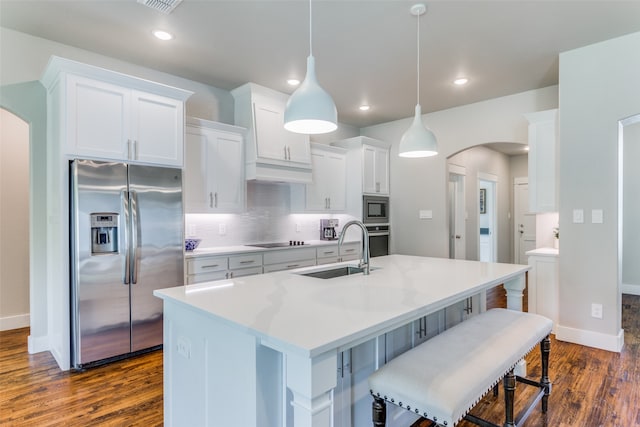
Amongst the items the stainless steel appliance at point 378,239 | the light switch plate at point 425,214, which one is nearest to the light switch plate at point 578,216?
the light switch plate at point 425,214

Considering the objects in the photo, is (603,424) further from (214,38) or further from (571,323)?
(214,38)

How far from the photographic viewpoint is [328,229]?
5109 millimetres

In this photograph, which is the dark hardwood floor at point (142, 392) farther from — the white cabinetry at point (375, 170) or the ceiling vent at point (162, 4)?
the white cabinetry at point (375, 170)

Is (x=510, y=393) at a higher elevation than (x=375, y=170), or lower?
lower

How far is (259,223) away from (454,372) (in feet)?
11.0

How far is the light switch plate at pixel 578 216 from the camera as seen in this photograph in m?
3.28

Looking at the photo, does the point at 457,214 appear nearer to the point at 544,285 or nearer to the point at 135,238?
the point at 544,285

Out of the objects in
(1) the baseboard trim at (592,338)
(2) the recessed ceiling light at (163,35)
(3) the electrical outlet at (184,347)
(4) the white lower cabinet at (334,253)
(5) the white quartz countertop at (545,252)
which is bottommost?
(1) the baseboard trim at (592,338)

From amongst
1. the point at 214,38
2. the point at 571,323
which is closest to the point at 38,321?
the point at 214,38

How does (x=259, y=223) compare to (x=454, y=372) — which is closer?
(x=454, y=372)

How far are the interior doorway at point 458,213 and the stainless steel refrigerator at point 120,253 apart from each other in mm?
4373

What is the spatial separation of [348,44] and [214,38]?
1.14 m

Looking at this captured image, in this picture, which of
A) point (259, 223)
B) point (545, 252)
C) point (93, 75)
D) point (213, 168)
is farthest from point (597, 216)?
point (93, 75)

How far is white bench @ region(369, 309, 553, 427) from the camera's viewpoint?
1.31m
